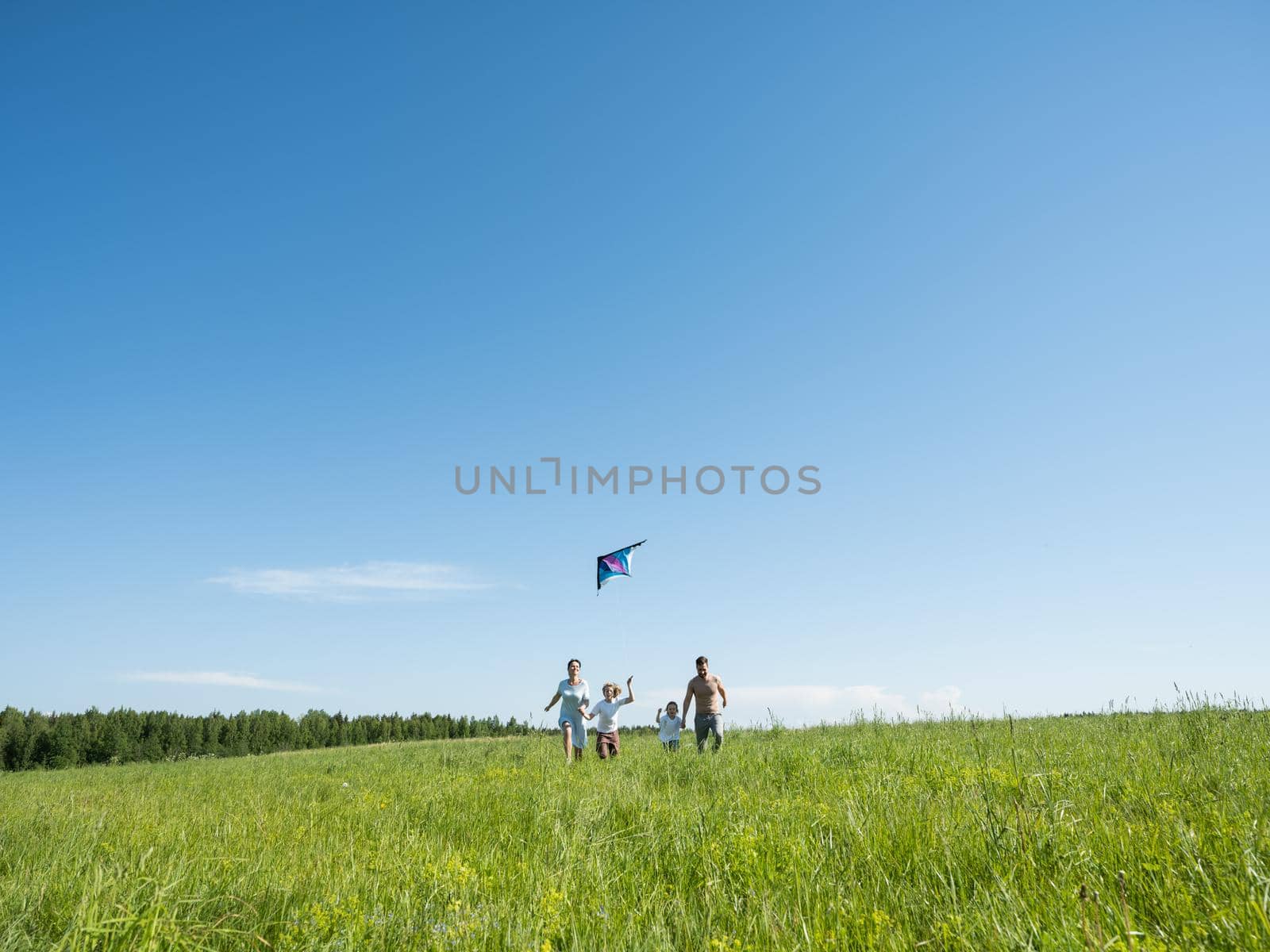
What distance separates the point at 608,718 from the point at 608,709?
17 centimetres

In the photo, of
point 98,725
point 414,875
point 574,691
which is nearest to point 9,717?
point 98,725

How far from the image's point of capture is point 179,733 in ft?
261

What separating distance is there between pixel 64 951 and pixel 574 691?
1123 centimetres

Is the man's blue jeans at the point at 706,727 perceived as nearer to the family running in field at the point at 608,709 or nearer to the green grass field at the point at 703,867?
the family running in field at the point at 608,709

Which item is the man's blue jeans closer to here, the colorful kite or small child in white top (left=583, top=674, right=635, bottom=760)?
small child in white top (left=583, top=674, right=635, bottom=760)

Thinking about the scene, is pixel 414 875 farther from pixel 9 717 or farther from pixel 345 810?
pixel 9 717

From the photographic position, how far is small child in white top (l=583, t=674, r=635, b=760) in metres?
13.8

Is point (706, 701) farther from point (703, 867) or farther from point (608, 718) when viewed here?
point (703, 867)

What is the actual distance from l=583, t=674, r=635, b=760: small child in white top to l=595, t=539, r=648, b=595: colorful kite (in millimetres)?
4332

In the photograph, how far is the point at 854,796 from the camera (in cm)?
523

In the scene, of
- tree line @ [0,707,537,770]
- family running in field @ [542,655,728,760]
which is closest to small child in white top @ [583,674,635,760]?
family running in field @ [542,655,728,760]

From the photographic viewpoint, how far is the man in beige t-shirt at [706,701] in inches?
527

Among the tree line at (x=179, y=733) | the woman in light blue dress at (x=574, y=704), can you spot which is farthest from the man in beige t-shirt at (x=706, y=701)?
the tree line at (x=179, y=733)

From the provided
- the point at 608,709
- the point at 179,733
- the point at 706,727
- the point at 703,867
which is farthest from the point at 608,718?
the point at 179,733
